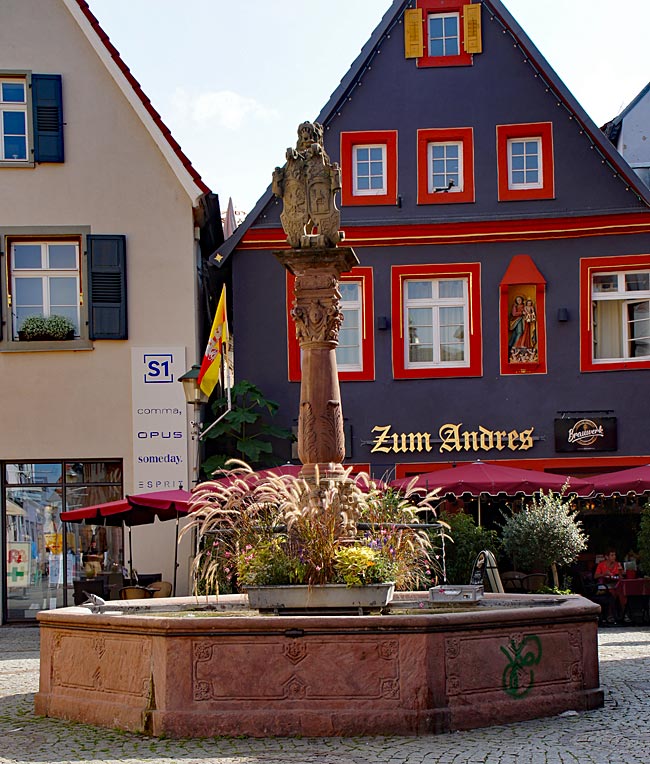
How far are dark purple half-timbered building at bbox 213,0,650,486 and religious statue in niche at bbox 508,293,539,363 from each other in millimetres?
35

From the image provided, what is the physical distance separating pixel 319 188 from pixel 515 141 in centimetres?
1135

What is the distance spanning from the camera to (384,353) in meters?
22.1

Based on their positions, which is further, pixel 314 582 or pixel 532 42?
pixel 532 42

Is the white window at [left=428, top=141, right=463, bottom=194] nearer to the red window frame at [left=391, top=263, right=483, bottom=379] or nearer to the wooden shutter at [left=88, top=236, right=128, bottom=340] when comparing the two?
the red window frame at [left=391, top=263, right=483, bottom=379]

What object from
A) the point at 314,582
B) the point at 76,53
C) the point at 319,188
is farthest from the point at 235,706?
the point at 76,53

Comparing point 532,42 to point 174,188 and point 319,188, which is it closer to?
point 174,188

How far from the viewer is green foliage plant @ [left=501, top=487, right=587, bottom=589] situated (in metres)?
17.9

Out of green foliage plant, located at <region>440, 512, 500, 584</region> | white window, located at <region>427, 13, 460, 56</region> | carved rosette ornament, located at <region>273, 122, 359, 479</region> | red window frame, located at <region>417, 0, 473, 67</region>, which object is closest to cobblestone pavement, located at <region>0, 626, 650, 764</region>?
carved rosette ornament, located at <region>273, 122, 359, 479</region>

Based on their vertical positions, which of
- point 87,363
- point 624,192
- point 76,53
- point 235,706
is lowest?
point 235,706

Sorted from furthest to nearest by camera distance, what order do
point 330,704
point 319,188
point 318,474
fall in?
point 319,188, point 318,474, point 330,704

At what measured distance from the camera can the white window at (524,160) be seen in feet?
73.5

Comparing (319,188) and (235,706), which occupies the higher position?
(319,188)

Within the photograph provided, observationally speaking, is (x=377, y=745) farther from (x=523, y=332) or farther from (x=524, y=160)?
(x=524, y=160)

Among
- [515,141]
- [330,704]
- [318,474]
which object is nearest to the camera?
[330,704]
